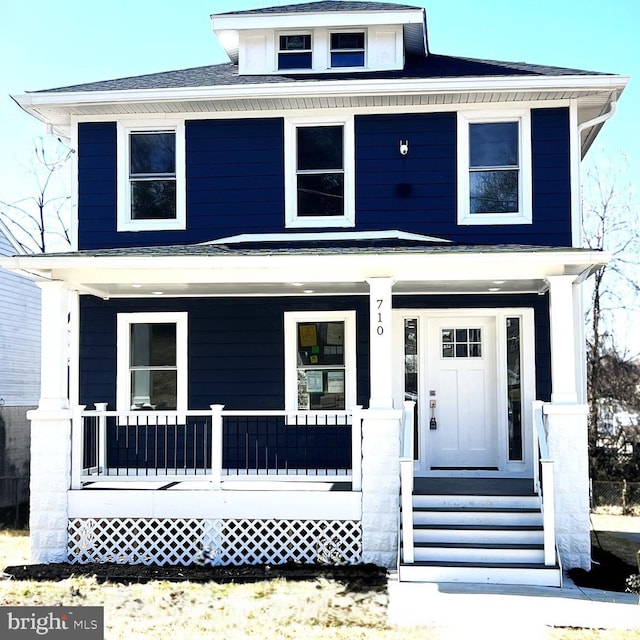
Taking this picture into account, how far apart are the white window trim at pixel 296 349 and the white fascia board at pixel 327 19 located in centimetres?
411

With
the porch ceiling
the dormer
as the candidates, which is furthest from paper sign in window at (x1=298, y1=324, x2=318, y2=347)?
the dormer

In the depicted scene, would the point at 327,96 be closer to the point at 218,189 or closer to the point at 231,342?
the point at 218,189

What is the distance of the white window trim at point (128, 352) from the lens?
11281 millimetres

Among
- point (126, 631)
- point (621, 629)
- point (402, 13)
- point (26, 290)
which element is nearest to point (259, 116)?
point (402, 13)

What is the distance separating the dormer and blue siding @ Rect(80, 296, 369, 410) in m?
3.45

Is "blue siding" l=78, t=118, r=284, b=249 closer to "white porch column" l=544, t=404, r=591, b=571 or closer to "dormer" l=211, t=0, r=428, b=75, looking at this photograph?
A: "dormer" l=211, t=0, r=428, b=75

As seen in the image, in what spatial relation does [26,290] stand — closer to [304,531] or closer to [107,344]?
[107,344]

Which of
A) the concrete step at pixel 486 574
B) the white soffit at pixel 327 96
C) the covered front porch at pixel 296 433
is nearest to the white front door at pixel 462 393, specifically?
the covered front porch at pixel 296 433

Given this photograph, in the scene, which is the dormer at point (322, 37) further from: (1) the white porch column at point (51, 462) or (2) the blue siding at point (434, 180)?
(1) the white porch column at point (51, 462)

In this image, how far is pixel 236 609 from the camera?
748cm

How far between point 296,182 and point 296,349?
2302 millimetres

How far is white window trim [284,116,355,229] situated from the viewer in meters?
11.1

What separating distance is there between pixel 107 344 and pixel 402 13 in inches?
245

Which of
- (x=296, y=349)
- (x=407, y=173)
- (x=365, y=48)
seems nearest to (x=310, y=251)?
(x=296, y=349)
